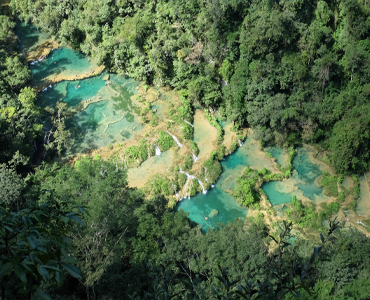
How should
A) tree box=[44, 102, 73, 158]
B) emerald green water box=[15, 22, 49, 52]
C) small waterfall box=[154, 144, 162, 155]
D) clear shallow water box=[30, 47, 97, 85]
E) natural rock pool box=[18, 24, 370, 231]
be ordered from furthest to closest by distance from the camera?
emerald green water box=[15, 22, 49, 52] < clear shallow water box=[30, 47, 97, 85] < small waterfall box=[154, 144, 162, 155] < tree box=[44, 102, 73, 158] < natural rock pool box=[18, 24, 370, 231]

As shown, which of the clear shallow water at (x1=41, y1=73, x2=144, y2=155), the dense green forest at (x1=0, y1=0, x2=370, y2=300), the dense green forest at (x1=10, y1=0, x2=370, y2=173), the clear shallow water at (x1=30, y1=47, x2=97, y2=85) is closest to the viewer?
the dense green forest at (x1=0, y1=0, x2=370, y2=300)

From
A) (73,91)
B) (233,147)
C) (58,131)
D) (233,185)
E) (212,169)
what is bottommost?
(233,185)

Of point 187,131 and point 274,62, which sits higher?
point 274,62

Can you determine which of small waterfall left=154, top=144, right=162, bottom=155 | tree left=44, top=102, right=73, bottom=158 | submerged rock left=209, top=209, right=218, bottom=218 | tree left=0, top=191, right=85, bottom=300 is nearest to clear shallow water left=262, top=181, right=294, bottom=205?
submerged rock left=209, top=209, right=218, bottom=218

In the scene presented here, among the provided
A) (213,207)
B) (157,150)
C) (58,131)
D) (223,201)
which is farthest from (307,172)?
(58,131)

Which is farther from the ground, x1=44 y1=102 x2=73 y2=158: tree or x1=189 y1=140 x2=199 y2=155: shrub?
x1=44 y1=102 x2=73 y2=158: tree

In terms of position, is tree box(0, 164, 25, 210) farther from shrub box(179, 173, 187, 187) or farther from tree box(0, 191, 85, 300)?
tree box(0, 191, 85, 300)

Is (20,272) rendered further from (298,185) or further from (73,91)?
(73,91)

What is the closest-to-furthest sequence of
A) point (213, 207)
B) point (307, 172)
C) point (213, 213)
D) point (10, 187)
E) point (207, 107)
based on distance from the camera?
point (10, 187) → point (213, 213) → point (213, 207) → point (307, 172) → point (207, 107)

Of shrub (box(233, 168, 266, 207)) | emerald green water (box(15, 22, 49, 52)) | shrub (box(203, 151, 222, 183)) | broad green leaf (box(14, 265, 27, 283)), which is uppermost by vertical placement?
broad green leaf (box(14, 265, 27, 283))
